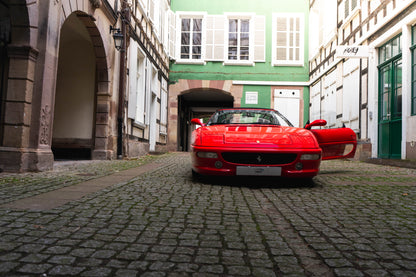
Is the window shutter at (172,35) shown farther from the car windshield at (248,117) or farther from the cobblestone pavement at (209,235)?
the cobblestone pavement at (209,235)

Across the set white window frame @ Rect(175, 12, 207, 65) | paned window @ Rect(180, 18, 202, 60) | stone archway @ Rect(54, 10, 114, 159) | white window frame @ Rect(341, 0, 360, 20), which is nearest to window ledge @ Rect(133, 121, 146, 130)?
stone archway @ Rect(54, 10, 114, 159)

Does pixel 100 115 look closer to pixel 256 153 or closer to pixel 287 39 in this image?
pixel 256 153

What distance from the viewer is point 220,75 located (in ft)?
56.3

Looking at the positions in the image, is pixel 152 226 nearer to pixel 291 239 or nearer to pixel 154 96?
pixel 291 239

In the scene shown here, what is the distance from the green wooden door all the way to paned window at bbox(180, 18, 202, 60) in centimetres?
976

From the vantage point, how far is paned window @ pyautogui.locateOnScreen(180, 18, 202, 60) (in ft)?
56.8

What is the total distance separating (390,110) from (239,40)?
32.3 ft

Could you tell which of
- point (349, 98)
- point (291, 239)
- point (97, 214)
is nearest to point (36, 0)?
point (97, 214)

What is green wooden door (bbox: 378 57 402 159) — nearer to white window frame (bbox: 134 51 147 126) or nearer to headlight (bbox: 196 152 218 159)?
headlight (bbox: 196 152 218 159)

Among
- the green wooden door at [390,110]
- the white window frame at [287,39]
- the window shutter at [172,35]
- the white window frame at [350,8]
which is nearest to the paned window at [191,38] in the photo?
the window shutter at [172,35]

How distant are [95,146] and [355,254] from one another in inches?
309

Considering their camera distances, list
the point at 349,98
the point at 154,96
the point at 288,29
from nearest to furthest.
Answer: the point at 349,98 → the point at 154,96 → the point at 288,29

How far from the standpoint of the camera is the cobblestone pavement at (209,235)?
1.53 m

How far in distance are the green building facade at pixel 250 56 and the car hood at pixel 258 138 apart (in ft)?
41.7
